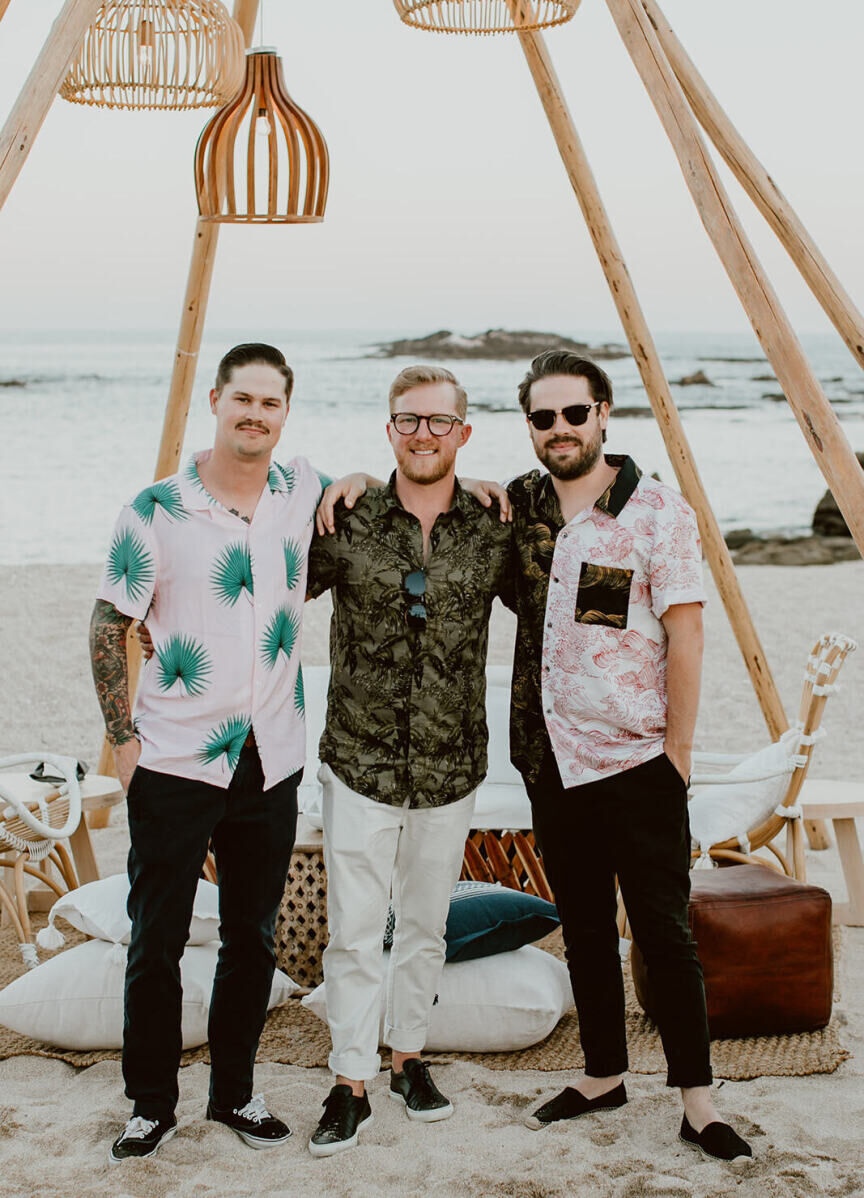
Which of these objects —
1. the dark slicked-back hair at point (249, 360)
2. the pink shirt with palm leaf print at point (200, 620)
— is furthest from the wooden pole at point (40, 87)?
the pink shirt with palm leaf print at point (200, 620)

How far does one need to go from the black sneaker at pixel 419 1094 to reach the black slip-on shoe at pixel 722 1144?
1.82 feet

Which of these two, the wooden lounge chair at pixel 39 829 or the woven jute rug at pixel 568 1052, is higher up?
the wooden lounge chair at pixel 39 829

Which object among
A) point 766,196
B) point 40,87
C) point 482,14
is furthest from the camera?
point 482,14

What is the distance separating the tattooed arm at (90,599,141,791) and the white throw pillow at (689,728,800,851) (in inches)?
74.4

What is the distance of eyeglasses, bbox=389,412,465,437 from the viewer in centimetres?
265

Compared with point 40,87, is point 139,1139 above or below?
below

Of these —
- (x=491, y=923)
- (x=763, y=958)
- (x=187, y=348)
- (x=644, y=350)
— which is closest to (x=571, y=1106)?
(x=491, y=923)

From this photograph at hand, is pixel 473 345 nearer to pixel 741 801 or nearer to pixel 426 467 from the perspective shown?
pixel 741 801

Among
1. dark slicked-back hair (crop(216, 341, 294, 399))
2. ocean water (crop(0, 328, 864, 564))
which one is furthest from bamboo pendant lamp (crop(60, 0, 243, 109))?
ocean water (crop(0, 328, 864, 564))

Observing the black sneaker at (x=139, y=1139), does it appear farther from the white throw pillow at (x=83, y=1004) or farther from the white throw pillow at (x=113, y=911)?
the white throw pillow at (x=113, y=911)

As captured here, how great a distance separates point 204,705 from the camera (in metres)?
2.60

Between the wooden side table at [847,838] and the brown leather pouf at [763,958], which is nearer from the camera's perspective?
the brown leather pouf at [763,958]

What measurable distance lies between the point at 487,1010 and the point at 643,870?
0.77m

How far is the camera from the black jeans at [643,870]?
2.64 metres
